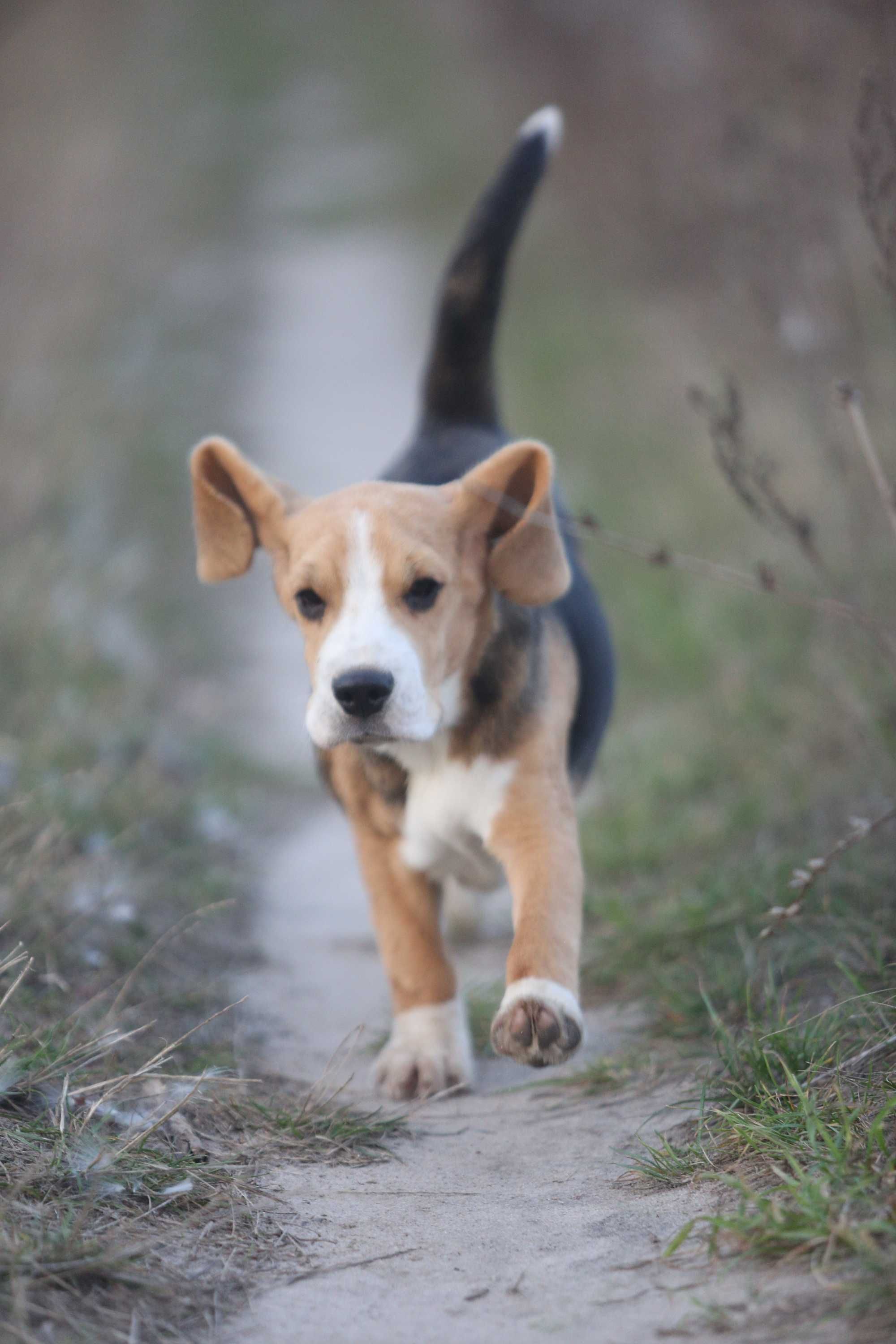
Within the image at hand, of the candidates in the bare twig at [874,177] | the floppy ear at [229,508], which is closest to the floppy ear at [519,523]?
the floppy ear at [229,508]

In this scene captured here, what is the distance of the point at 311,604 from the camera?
3.10 meters

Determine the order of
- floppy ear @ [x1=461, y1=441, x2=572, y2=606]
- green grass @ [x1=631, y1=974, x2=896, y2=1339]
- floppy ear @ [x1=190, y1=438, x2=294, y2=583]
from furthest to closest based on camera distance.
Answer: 1. floppy ear @ [x1=190, y1=438, x2=294, y2=583]
2. floppy ear @ [x1=461, y1=441, x2=572, y2=606]
3. green grass @ [x1=631, y1=974, x2=896, y2=1339]

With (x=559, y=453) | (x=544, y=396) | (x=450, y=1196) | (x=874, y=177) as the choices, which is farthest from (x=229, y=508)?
(x=544, y=396)

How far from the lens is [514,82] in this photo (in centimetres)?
1683

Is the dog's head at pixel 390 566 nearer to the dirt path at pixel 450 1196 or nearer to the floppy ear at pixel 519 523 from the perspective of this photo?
the floppy ear at pixel 519 523

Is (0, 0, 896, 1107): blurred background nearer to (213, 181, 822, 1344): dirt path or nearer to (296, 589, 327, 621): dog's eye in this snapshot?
(213, 181, 822, 1344): dirt path

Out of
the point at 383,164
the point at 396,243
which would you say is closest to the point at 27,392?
the point at 396,243

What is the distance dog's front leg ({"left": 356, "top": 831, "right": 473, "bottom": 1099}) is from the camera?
3.27m

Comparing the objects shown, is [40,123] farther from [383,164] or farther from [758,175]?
[758,175]

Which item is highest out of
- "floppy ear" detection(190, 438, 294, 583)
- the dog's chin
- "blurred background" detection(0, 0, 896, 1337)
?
"floppy ear" detection(190, 438, 294, 583)

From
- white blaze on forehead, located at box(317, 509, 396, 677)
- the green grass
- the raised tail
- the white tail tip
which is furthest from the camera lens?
the white tail tip

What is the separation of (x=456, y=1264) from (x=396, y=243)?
12888mm

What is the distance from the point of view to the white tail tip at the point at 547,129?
14.8 ft

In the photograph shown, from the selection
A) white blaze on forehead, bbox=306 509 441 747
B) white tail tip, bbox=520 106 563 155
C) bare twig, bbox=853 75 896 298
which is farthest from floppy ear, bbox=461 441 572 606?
white tail tip, bbox=520 106 563 155
